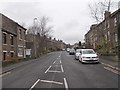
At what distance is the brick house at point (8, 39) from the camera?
108ft

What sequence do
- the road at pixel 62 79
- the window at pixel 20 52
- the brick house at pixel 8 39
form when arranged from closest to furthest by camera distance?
the road at pixel 62 79 < the brick house at pixel 8 39 < the window at pixel 20 52

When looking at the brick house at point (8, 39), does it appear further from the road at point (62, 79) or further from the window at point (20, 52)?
the road at point (62, 79)

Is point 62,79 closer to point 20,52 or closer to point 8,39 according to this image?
point 8,39

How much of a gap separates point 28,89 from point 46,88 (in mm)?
802

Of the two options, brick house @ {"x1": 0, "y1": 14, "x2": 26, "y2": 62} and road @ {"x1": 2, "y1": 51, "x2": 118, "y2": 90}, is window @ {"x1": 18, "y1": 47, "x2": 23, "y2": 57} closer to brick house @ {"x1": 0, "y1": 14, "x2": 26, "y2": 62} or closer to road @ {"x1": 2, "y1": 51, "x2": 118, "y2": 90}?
brick house @ {"x1": 0, "y1": 14, "x2": 26, "y2": 62}

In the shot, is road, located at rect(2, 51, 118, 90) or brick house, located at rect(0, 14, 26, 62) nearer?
road, located at rect(2, 51, 118, 90)

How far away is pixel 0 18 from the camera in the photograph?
36.3 metres

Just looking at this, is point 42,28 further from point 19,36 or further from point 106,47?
point 106,47

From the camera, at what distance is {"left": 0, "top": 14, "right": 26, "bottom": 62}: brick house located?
33031 mm

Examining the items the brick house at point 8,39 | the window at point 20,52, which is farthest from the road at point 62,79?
the window at point 20,52

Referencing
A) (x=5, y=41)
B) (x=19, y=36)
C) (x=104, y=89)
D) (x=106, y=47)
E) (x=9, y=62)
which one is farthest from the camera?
(x=19, y=36)

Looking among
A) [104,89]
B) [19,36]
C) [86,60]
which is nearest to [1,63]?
[86,60]

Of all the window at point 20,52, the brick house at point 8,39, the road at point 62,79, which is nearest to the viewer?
the road at point 62,79

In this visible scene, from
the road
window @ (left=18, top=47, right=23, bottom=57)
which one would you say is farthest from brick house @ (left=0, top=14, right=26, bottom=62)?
the road
